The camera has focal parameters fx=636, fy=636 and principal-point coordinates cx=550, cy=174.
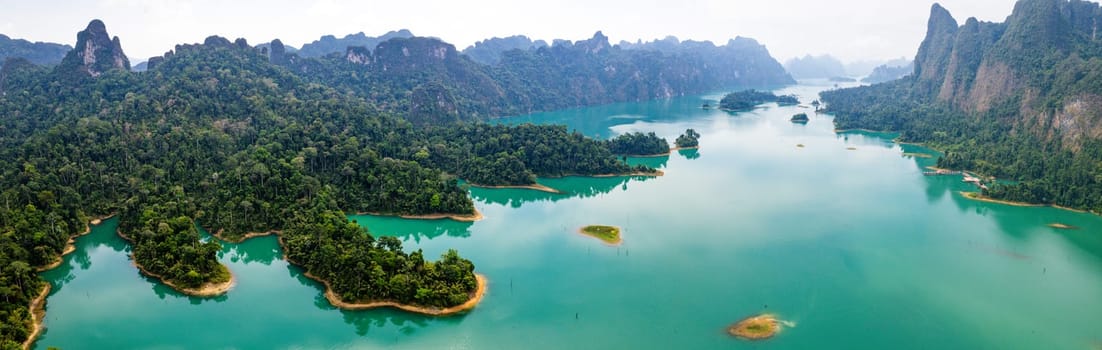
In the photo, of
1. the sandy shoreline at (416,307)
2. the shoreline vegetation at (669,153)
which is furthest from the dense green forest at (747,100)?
the sandy shoreline at (416,307)

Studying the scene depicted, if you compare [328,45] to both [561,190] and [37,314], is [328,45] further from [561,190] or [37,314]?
[37,314]

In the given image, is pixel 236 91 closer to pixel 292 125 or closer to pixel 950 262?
pixel 292 125

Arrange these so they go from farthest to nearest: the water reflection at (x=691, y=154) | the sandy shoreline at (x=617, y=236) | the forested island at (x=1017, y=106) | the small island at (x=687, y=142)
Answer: the small island at (x=687, y=142), the water reflection at (x=691, y=154), the forested island at (x=1017, y=106), the sandy shoreline at (x=617, y=236)

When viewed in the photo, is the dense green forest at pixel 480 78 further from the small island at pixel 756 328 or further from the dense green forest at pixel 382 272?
the small island at pixel 756 328

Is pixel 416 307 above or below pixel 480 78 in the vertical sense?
below

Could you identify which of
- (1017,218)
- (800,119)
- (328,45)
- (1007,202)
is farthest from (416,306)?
(328,45)
